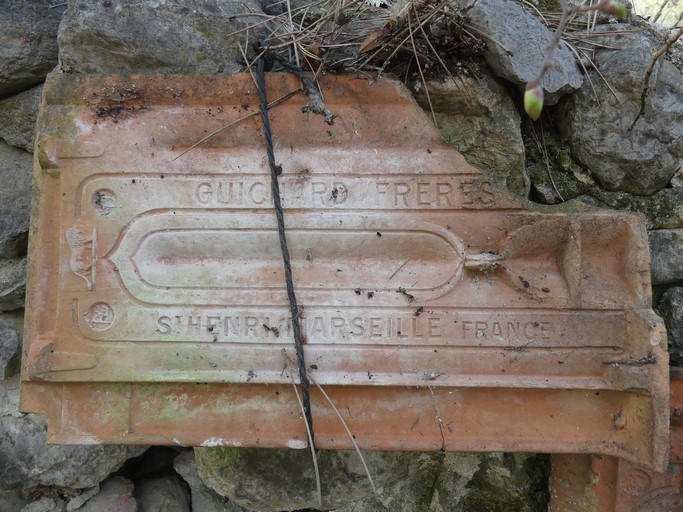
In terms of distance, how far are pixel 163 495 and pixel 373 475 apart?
3.33 ft

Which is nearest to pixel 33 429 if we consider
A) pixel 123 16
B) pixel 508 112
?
pixel 123 16

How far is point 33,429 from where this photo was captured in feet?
6.95

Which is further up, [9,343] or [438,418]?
[9,343]

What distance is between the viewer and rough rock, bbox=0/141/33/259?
209 cm

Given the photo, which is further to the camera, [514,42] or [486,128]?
[486,128]

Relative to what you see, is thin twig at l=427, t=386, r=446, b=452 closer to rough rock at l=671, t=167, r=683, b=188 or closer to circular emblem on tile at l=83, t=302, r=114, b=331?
circular emblem on tile at l=83, t=302, r=114, b=331

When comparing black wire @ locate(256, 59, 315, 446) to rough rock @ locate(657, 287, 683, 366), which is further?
rough rock @ locate(657, 287, 683, 366)

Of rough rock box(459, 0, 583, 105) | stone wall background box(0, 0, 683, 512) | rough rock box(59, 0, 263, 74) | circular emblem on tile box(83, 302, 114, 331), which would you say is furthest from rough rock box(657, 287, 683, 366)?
circular emblem on tile box(83, 302, 114, 331)

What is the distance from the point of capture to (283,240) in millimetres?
1732

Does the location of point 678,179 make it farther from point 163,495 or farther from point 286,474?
point 163,495

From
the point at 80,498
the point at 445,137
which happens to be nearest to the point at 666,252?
the point at 445,137

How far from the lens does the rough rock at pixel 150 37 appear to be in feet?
6.22

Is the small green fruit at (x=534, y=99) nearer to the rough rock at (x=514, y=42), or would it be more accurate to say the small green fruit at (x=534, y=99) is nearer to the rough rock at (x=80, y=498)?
the rough rock at (x=514, y=42)

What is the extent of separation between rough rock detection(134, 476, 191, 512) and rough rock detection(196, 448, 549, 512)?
0.35 meters
